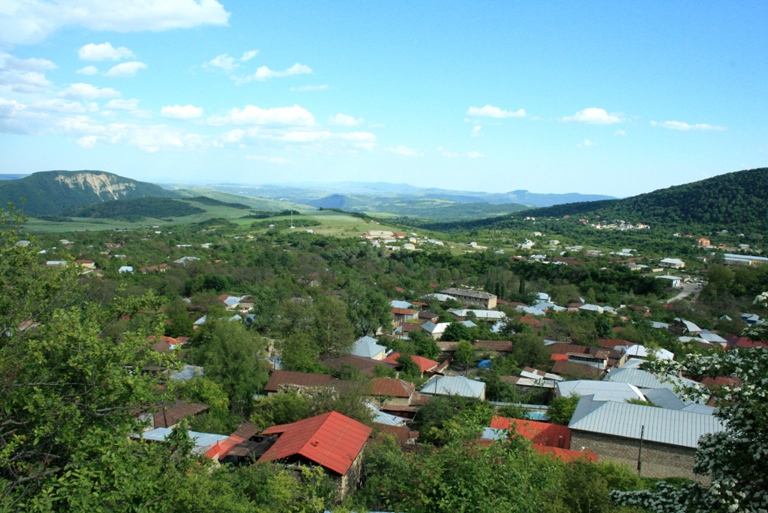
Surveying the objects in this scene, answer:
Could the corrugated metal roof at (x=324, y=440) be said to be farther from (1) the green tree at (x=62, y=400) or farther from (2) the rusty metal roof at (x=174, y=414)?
(1) the green tree at (x=62, y=400)

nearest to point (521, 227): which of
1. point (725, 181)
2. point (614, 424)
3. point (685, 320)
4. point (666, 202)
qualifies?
point (666, 202)

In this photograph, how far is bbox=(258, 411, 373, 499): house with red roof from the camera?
1104 centimetres

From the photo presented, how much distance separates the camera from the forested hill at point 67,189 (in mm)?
128875

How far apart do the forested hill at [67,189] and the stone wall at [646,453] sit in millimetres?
134285

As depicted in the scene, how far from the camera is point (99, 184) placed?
506 ft

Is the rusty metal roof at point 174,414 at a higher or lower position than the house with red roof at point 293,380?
higher

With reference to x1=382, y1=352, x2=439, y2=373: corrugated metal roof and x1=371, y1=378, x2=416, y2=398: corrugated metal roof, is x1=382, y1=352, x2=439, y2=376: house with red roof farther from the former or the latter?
x1=371, y1=378, x2=416, y2=398: corrugated metal roof

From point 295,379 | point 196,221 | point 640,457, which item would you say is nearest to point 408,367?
point 295,379

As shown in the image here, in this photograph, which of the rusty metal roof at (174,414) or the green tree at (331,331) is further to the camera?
the green tree at (331,331)

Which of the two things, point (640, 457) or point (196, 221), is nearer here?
point (640, 457)

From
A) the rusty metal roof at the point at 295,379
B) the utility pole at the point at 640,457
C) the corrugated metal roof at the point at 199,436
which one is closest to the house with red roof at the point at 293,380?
the rusty metal roof at the point at 295,379

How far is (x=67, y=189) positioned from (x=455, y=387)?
508ft

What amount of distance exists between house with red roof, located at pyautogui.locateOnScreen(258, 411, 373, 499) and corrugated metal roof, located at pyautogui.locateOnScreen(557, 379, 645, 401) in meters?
8.67

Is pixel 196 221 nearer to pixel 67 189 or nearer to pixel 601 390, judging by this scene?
pixel 67 189
